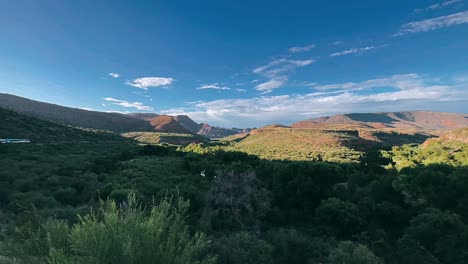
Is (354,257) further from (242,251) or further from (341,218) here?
(341,218)

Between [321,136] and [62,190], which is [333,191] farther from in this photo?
[321,136]

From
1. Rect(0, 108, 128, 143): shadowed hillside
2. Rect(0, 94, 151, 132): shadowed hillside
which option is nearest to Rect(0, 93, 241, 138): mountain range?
Rect(0, 94, 151, 132): shadowed hillside

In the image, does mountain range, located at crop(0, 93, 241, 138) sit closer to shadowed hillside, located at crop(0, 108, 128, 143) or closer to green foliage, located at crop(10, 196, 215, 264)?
shadowed hillside, located at crop(0, 108, 128, 143)

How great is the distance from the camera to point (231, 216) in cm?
2116

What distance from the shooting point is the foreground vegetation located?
20.5 ft

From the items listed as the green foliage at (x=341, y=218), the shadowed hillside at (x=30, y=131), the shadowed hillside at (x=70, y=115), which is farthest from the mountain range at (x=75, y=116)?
the green foliage at (x=341, y=218)

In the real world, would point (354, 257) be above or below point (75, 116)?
below

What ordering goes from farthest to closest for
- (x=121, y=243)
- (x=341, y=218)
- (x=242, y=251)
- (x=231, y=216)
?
1. (x=341, y=218)
2. (x=231, y=216)
3. (x=242, y=251)
4. (x=121, y=243)

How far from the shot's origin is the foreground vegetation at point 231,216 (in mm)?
6234

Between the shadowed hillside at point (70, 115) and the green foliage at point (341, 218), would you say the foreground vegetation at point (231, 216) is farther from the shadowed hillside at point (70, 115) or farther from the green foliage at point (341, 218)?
the shadowed hillside at point (70, 115)

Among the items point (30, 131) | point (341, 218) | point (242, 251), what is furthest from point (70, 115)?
point (242, 251)

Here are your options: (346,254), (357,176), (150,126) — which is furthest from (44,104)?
(346,254)

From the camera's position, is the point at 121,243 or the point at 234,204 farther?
the point at 234,204

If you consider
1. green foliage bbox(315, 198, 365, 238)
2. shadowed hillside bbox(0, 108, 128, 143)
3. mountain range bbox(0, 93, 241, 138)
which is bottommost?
green foliage bbox(315, 198, 365, 238)
